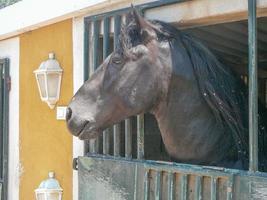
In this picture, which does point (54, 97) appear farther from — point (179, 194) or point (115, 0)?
point (179, 194)

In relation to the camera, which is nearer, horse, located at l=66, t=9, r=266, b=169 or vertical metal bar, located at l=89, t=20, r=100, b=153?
horse, located at l=66, t=9, r=266, b=169

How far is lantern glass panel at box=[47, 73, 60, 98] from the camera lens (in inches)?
158

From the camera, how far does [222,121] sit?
9.45 feet

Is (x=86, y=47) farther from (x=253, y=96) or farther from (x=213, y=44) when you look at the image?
(x=253, y=96)

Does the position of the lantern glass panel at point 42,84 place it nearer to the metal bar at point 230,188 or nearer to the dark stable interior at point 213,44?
the dark stable interior at point 213,44

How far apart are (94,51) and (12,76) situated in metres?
1.44

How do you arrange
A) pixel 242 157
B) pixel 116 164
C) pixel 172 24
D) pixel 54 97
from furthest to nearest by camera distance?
pixel 54 97 < pixel 116 164 < pixel 172 24 < pixel 242 157

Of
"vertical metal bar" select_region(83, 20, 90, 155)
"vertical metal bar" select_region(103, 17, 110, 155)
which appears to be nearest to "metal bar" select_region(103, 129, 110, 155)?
"vertical metal bar" select_region(103, 17, 110, 155)

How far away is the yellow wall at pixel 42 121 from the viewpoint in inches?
160

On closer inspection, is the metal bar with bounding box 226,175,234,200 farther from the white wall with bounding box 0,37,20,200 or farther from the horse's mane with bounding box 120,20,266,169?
the white wall with bounding box 0,37,20,200

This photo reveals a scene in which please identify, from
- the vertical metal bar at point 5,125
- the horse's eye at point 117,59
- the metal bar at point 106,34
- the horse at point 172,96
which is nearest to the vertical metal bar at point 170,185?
the horse at point 172,96

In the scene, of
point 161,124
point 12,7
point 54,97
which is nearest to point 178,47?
point 161,124

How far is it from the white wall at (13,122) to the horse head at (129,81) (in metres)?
1.88

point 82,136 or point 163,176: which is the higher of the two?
point 82,136
